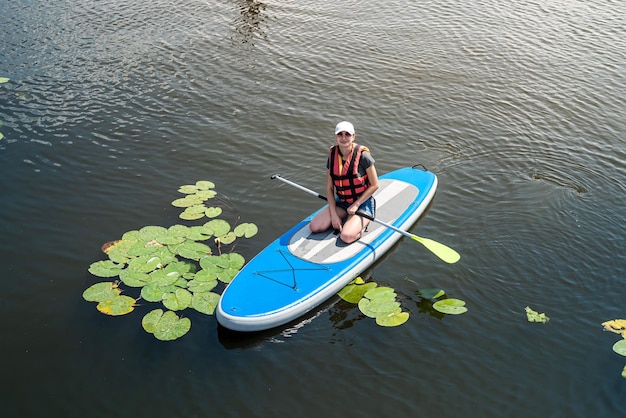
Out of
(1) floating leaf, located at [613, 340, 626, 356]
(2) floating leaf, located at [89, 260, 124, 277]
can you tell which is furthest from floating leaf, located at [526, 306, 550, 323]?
(2) floating leaf, located at [89, 260, 124, 277]

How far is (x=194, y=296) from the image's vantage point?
7309 mm

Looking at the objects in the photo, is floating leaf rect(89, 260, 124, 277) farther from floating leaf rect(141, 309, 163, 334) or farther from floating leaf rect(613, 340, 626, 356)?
floating leaf rect(613, 340, 626, 356)

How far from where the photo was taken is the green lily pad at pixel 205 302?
23.5 feet

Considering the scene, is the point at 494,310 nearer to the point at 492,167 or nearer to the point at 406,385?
the point at 406,385

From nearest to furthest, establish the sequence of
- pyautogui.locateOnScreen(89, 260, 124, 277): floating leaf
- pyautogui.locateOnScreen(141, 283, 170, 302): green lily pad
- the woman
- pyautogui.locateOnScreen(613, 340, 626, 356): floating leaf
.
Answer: pyautogui.locateOnScreen(613, 340, 626, 356): floating leaf → pyautogui.locateOnScreen(141, 283, 170, 302): green lily pad → pyautogui.locateOnScreen(89, 260, 124, 277): floating leaf → the woman

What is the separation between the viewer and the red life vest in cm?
771

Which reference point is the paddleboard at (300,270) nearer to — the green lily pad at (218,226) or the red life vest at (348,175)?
the red life vest at (348,175)

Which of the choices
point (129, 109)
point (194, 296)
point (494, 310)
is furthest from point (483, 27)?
point (194, 296)

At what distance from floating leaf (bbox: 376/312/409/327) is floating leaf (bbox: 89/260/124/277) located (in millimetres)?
3462

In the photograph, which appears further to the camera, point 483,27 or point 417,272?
point 483,27

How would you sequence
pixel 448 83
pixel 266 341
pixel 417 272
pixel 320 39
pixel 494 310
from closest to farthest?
1. pixel 266 341
2. pixel 494 310
3. pixel 417 272
4. pixel 448 83
5. pixel 320 39

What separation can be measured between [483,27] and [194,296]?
1240cm

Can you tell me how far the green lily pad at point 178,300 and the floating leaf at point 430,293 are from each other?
3.02 meters

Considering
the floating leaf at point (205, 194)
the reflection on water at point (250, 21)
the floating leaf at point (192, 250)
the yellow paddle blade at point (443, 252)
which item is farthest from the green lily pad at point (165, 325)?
the reflection on water at point (250, 21)
